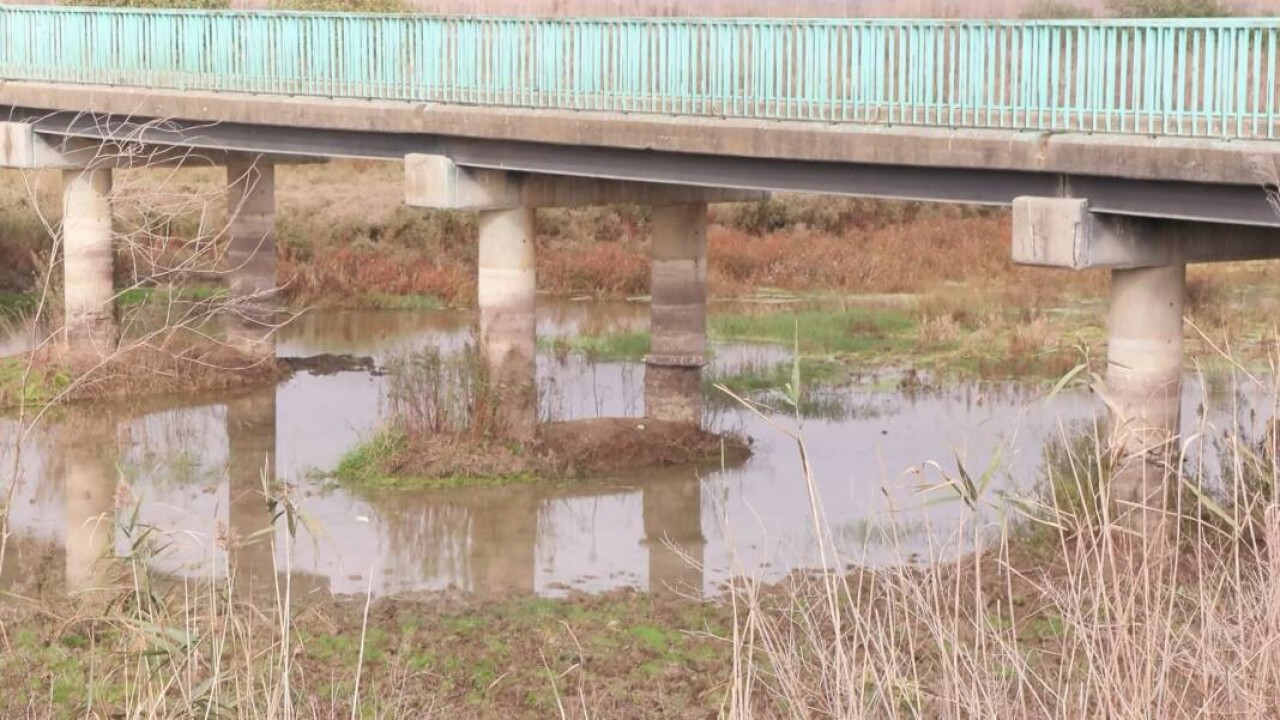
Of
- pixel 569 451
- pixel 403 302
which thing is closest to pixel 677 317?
pixel 569 451

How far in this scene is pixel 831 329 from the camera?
26.6 m

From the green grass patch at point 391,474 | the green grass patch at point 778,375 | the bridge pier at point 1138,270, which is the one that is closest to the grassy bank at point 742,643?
the bridge pier at point 1138,270

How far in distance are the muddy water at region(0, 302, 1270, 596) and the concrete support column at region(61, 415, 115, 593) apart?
0.04 meters

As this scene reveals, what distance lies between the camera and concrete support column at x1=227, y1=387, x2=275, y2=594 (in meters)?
15.2

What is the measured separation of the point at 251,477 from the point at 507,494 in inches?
102

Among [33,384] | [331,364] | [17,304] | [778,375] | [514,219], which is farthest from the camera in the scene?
[17,304]

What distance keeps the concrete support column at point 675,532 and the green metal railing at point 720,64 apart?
131 inches

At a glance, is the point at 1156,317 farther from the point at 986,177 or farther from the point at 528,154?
the point at 528,154

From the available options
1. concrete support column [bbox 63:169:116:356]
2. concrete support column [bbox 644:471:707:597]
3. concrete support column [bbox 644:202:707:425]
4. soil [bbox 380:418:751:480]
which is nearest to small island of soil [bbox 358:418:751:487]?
soil [bbox 380:418:751:480]

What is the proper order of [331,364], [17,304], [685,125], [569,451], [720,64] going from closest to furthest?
[685,125] → [720,64] → [569,451] → [331,364] → [17,304]

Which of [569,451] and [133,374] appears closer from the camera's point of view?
[569,451]

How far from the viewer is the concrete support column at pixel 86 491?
1490cm

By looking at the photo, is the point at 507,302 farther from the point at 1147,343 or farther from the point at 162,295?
the point at 162,295

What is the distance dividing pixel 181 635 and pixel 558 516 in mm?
10175
